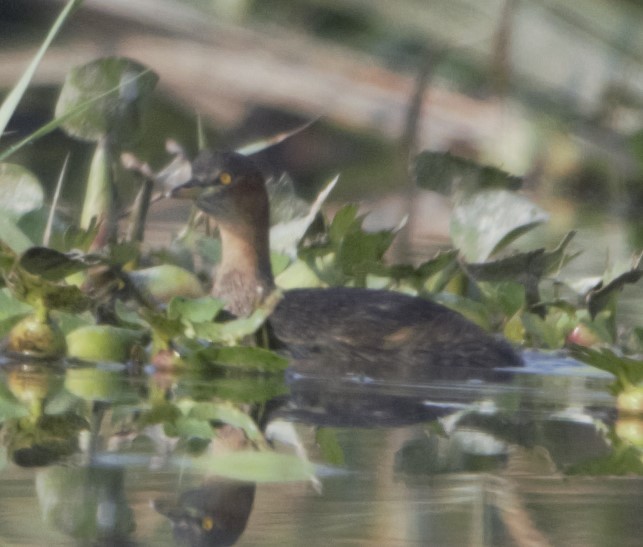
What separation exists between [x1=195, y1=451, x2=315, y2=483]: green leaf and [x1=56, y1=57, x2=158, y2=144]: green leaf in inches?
83.0

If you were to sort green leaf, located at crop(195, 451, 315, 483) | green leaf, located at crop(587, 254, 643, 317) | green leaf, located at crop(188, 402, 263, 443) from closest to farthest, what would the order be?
green leaf, located at crop(195, 451, 315, 483) < green leaf, located at crop(188, 402, 263, 443) < green leaf, located at crop(587, 254, 643, 317)

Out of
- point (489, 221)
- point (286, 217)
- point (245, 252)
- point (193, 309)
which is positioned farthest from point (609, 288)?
point (286, 217)

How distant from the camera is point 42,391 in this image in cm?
392

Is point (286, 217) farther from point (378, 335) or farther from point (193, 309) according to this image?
point (193, 309)

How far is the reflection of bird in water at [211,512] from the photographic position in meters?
2.46

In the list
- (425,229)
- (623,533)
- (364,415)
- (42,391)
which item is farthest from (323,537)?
(425,229)

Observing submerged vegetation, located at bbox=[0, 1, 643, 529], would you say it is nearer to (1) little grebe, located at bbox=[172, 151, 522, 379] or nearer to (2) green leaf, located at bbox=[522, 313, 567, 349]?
(2) green leaf, located at bbox=[522, 313, 567, 349]

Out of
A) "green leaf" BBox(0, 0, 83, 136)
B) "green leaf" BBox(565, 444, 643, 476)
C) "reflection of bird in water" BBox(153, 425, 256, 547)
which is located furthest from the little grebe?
"reflection of bird in water" BBox(153, 425, 256, 547)

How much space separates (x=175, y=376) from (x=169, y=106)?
263 inches

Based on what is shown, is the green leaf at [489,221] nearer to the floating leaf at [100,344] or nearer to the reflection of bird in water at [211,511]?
the floating leaf at [100,344]

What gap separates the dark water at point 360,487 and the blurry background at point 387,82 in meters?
4.16

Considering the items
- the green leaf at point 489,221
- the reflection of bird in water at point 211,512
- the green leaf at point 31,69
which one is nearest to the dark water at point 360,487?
the reflection of bird in water at point 211,512

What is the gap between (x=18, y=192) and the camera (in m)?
4.88

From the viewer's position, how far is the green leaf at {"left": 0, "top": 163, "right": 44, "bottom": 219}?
4.83m
